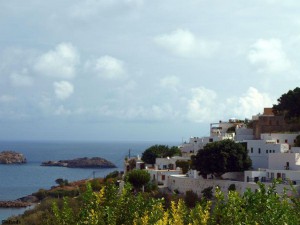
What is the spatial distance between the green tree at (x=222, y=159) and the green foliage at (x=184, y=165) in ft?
19.7

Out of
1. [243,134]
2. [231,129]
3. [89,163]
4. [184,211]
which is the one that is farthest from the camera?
[89,163]

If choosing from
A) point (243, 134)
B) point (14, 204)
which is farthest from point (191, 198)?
point (14, 204)

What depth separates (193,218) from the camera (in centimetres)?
977

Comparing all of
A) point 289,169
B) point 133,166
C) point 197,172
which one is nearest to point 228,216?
point 289,169

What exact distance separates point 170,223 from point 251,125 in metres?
40.2

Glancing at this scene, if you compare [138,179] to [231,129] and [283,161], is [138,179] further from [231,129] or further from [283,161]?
[231,129]

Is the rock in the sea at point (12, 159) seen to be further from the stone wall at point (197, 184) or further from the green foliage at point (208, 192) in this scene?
→ the green foliage at point (208, 192)

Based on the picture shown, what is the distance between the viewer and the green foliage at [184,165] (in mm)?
42044

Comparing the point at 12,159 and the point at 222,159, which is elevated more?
the point at 222,159

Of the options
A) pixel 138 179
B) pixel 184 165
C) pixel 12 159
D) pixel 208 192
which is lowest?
pixel 208 192

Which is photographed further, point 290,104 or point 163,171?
point 290,104

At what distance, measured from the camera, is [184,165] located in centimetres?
4312

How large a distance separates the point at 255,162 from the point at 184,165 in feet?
21.3

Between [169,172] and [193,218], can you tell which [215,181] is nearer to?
[169,172]
